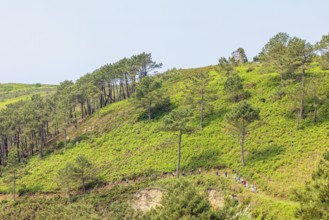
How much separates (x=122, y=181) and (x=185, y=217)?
31045 millimetres

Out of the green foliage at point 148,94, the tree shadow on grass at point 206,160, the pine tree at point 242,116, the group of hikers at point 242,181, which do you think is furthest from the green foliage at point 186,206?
the green foliage at point 148,94

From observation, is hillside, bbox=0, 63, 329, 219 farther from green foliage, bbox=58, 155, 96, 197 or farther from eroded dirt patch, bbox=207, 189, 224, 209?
green foliage, bbox=58, 155, 96, 197

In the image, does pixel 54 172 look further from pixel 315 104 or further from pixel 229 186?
pixel 315 104

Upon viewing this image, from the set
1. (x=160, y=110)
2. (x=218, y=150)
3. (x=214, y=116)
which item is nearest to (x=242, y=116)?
(x=218, y=150)

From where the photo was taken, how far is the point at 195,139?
55.6m

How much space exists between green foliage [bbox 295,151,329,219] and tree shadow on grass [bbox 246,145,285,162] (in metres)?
Answer: 22.5

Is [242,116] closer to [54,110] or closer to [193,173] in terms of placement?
[193,173]

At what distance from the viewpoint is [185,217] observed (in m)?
22.5

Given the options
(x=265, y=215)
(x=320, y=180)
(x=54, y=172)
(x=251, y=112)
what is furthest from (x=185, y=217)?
(x=54, y=172)

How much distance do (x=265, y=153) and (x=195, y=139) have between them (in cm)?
1359

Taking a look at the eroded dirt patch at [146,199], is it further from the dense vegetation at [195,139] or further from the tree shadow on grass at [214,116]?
the tree shadow on grass at [214,116]

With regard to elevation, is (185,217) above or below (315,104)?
below

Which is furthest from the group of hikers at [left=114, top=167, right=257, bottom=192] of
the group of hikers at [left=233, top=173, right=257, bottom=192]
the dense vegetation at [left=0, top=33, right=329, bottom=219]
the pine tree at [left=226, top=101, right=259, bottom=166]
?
the pine tree at [left=226, top=101, right=259, bottom=166]

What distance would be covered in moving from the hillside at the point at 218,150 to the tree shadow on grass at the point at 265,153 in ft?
0.45
